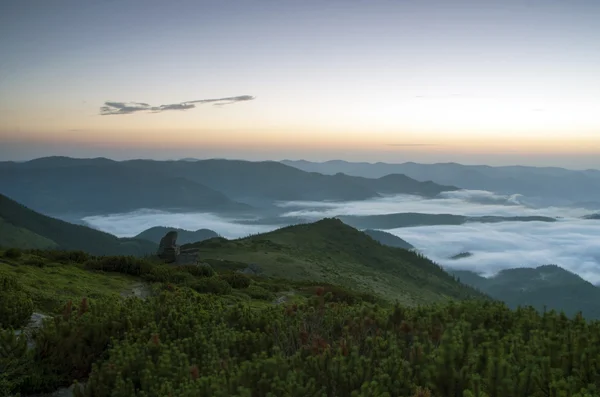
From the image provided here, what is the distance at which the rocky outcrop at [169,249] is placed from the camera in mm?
39647

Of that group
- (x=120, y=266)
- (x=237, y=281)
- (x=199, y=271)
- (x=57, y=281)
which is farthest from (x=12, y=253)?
(x=237, y=281)

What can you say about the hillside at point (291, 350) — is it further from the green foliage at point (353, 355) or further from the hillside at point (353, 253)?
the hillside at point (353, 253)

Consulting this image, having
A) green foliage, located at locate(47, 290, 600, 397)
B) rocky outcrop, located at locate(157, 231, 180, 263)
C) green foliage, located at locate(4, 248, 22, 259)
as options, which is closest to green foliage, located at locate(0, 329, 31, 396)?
green foliage, located at locate(47, 290, 600, 397)

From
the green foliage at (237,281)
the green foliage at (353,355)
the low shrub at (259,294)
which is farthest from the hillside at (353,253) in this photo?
the green foliage at (353,355)

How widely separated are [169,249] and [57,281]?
76.7 ft

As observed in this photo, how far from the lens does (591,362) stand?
5629 mm

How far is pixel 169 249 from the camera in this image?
40312 millimetres

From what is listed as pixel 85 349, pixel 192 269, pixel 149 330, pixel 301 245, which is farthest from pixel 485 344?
pixel 301 245

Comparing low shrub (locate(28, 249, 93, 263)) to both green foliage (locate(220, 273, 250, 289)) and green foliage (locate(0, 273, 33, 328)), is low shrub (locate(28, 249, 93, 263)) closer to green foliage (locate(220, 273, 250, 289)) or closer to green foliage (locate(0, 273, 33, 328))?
green foliage (locate(220, 273, 250, 289))

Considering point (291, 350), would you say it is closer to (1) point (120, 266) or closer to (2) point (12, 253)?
(1) point (120, 266)

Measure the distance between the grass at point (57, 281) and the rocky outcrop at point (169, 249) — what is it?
16761 mm

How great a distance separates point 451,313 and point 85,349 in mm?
6636

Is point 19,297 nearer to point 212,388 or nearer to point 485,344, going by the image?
point 212,388

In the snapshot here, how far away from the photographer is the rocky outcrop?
3965cm
